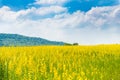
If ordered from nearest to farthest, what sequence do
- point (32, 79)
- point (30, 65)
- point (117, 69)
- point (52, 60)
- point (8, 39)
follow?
point (32, 79) < point (30, 65) < point (117, 69) < point (52, 60) < point (8, 39)

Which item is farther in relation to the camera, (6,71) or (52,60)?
(52,60)

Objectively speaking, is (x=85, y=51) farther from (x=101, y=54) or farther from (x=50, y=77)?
(x=50, y=77)

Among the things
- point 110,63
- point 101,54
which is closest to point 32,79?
point 110,63

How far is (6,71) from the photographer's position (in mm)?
12180

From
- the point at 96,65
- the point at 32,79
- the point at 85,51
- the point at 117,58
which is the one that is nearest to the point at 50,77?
the point at 32,79

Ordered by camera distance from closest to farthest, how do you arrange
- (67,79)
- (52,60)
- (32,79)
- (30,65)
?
(67,79) → (32,79) → (30,65) → (52,60)

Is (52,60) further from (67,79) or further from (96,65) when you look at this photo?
(67,79)

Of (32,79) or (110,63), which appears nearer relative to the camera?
(32,79)

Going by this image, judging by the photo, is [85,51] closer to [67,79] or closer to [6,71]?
[6,71]

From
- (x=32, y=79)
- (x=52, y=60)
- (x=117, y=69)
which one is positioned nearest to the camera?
(x=32, y=79)

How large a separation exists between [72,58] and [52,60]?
142cm

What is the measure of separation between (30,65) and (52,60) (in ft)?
11.1

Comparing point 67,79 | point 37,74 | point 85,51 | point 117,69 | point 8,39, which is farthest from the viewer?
point 8,39

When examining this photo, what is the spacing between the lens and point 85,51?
826 inches
